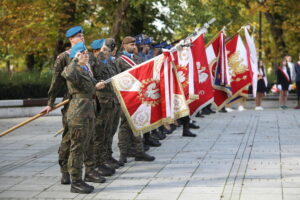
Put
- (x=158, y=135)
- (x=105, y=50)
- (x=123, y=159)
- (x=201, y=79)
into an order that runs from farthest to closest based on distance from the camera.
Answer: (x=158, y=135)
(x=201, y=79)
(x=123, y=159)
(x=105, y=50)

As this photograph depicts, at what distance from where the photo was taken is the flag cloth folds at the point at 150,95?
948 centimetres

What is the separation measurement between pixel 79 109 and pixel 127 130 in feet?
7.87

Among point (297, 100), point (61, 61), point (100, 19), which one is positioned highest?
point (100, 19)

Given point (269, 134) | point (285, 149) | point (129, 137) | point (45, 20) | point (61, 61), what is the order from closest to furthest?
point (61, 61) → point (129, 137) → point (285, 149) → point (269, 134) → point (45, 20)

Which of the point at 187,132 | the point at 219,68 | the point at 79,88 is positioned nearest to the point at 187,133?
the point at 187,132

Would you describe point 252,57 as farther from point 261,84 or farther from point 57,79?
point 57,79

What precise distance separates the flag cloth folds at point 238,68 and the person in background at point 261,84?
678 centimetres

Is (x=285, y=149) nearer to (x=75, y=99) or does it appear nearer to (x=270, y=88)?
(x=75, y=99)

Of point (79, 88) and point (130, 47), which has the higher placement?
point (130, 47)

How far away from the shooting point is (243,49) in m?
14.5

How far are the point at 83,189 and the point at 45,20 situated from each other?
18140 millimetres

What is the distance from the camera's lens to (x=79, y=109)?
25.3 ft

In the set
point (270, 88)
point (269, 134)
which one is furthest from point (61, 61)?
point (270, 88)

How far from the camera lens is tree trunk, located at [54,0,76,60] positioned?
82.7 feet
